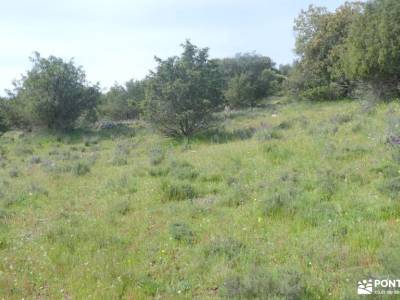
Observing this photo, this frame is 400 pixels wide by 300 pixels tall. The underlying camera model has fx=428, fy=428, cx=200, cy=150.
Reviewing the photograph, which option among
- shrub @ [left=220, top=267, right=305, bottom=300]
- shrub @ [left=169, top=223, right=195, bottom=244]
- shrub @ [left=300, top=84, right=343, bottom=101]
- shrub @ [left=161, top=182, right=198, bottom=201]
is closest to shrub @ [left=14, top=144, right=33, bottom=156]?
shrub @ [left=161, top=182, right=198, bottom=201]

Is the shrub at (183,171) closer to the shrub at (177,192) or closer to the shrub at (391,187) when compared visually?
the shrub at (177,192)

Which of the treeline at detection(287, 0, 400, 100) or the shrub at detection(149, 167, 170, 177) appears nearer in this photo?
the shrub at detection(149, 167, 170, 177)

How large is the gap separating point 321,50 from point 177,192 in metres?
22.4

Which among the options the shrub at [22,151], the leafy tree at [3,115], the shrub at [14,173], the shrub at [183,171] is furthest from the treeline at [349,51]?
the leafy tree at [3,115]

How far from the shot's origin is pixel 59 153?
17297 mm

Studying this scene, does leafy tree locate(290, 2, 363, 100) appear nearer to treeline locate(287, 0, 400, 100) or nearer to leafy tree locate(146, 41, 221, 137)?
treeline locate(287, 0, 400, 100)

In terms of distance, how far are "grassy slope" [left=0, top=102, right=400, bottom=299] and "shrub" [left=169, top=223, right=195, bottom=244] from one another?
0.10 feet

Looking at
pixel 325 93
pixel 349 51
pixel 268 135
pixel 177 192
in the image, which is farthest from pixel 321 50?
pixel 177 192

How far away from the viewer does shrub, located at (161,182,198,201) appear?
27.8 feet

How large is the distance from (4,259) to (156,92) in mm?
12589

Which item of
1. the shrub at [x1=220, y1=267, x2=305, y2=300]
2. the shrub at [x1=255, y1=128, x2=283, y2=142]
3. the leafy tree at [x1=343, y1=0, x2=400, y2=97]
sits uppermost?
the leafy tree at [x1=343, y1=0, x2=400, y2=97]

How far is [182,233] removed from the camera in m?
6.43

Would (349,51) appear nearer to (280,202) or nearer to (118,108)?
(280,202)

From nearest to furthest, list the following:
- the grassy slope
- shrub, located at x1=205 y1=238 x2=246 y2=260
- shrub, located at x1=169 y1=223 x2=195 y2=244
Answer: the grassy slope < shrub, located at x1=205 y1=238 x2=246 y2=260 < shrub, located at x1=169 y1=223 x2=195 y2=244
